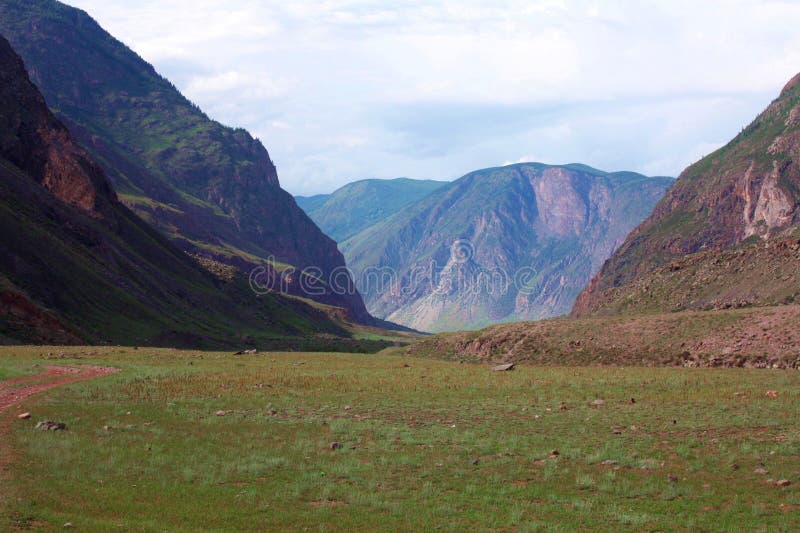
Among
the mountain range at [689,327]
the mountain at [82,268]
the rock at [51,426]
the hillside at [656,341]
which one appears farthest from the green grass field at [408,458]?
the mountain at [82,268]

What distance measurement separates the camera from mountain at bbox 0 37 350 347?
288 feet

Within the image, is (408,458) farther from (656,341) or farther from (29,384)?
(656,341)

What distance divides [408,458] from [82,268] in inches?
3441

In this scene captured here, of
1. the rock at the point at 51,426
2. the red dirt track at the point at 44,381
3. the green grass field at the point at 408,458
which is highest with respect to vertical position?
the red dirt track at the point at 44,381

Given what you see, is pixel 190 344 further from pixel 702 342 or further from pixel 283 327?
pixel 702 342

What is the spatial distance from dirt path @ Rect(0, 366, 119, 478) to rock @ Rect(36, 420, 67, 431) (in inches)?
37.6

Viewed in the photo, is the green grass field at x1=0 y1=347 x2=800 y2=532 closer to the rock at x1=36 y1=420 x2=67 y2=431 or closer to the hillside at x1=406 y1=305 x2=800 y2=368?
the rock at x1=36 y1=420 x2=67 y2=431

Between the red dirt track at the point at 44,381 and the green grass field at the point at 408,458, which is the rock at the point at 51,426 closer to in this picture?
the green grass field at the point at 408,458

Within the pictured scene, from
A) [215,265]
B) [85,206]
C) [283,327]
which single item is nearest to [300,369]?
[85,206]

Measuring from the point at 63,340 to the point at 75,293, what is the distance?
20.4 m

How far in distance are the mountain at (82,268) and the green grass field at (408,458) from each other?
4512cm

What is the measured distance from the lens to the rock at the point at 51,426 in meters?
26.0

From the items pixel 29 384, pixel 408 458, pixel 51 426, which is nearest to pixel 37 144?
pixel 29 384

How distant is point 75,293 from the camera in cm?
9488
